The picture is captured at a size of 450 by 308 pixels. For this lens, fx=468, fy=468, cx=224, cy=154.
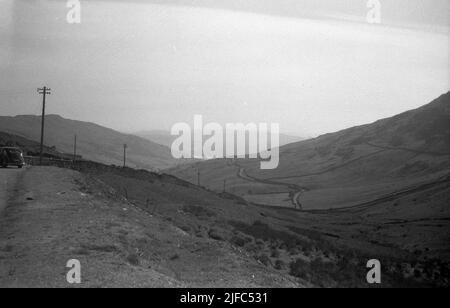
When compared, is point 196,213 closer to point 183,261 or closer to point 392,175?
point 183,261

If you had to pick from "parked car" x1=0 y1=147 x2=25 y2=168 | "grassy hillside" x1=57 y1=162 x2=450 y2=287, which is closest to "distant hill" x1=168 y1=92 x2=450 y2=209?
"grassy hillside" x1=57 y1=162 x2=450 y2=287

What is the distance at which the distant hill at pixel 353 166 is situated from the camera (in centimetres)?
9519

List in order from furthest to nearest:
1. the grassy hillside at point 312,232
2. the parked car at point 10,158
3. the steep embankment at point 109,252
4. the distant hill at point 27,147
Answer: the distant hill at point 27,147 < the parked car at point 10,158 < the grassy hillside at point 312,232 < the steep embankment at point 109,252

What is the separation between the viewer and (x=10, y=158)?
139 ft

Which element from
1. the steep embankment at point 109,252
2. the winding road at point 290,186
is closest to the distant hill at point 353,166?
the winding road at point 290,186

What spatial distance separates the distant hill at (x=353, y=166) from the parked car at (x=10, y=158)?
180ft

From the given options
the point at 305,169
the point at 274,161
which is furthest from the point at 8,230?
the point at 274,161

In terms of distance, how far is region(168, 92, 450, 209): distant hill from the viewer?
3748 inches

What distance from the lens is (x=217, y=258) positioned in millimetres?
14633

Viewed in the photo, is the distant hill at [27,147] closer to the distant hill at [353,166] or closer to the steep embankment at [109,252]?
the distant hill at [353,166]

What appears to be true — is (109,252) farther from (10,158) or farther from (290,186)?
(290,186)

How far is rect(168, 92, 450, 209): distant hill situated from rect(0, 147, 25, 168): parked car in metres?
54.9

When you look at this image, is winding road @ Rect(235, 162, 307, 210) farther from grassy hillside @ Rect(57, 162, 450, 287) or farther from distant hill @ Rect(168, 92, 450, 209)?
grassy hillside @ Rect(57, 162, 450, 287)
